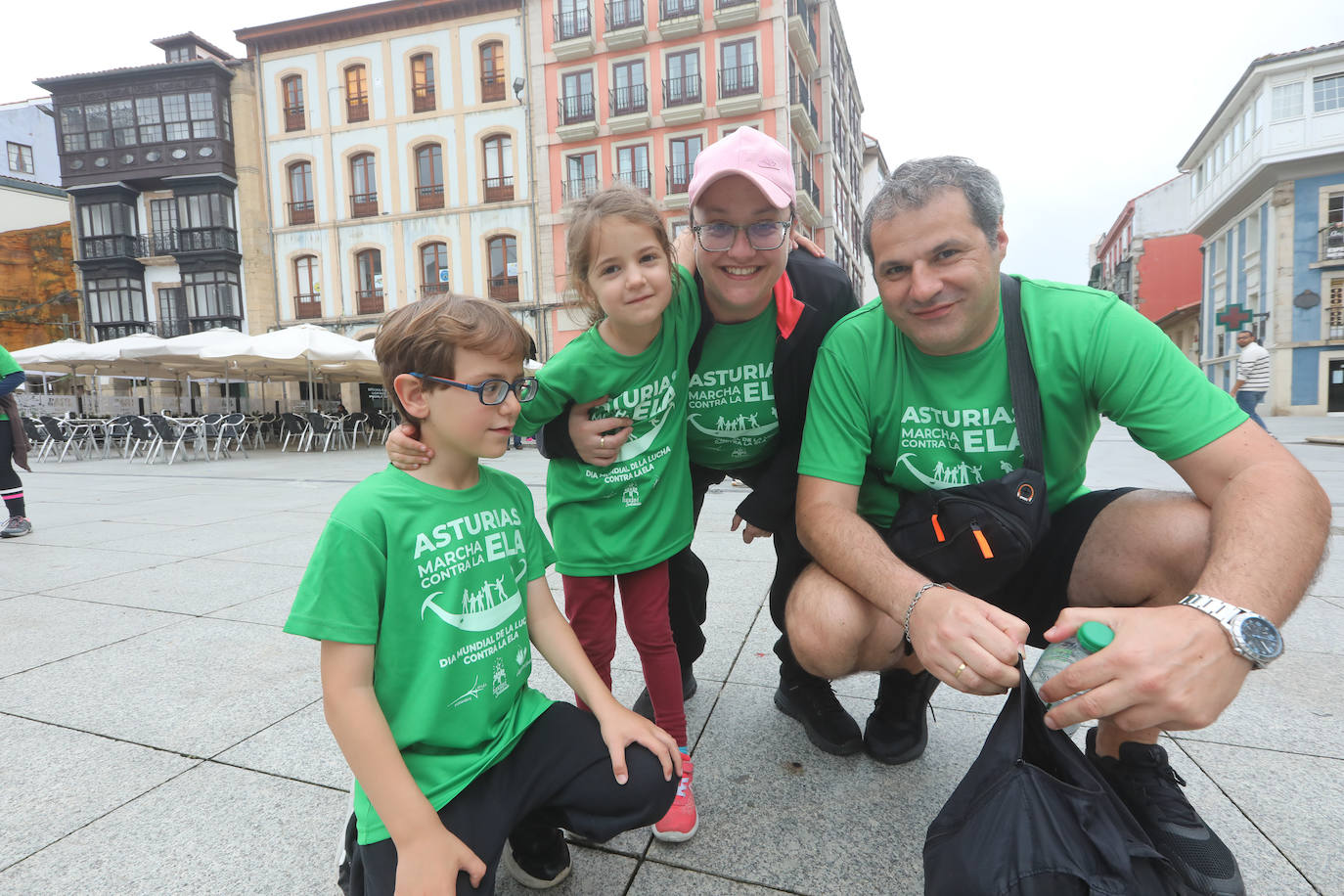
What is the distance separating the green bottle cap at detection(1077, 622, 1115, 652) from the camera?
Answer: 109 cm

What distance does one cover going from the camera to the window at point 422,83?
2242 centimetres

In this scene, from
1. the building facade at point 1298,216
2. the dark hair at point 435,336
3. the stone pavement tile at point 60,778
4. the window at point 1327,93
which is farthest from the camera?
the window at point 1327,93

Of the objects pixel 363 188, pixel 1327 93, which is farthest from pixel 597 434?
pixel 1327 93

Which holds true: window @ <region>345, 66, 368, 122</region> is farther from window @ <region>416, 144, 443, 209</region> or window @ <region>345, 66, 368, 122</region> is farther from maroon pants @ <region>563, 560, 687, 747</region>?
maroon pants @ <region>563, 560, 687, 747</region>

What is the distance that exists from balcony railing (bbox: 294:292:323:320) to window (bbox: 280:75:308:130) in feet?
18.7

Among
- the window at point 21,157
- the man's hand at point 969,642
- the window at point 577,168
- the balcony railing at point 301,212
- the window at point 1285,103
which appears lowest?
the man's hand at point 969,642

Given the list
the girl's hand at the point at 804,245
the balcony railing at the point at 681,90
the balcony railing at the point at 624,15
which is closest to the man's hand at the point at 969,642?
the girl's hand at the point at 804,245

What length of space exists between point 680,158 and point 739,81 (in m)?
2.90

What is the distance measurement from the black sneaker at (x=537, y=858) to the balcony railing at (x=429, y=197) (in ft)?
79.1

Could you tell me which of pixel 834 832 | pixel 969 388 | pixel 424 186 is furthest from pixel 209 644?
pixel 424 186

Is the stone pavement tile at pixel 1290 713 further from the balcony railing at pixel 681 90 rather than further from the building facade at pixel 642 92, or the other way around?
the balcony railing at pixel 681 90

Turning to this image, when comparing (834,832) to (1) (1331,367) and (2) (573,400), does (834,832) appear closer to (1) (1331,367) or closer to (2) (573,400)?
(2) (573,400)

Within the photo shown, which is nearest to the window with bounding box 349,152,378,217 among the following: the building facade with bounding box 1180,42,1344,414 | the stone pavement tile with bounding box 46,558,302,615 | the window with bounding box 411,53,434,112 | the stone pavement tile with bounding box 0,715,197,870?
the window with bounding box 411,53,434,112

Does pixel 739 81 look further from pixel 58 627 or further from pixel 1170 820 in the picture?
pixel 1170 820
